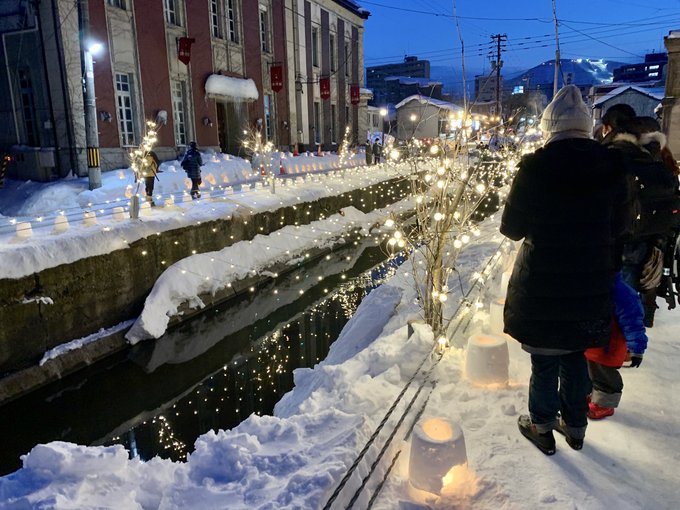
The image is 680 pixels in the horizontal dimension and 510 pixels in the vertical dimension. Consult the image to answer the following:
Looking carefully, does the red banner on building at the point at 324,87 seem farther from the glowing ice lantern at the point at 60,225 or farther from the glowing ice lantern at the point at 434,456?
the glowing ice lantern at the point at 434,456

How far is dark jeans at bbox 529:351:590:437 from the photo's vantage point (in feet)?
9.43

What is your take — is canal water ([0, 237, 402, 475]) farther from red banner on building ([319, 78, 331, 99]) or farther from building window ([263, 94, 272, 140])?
red banner on building ([319, 78, 331, 99])

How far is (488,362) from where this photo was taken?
3814mm

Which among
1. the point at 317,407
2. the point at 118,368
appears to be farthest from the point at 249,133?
the point at 317,407

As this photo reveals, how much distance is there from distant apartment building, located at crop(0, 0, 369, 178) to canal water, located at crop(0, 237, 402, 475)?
7215mm

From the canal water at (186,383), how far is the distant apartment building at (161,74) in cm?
722

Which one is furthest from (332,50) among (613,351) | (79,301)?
(613,351)

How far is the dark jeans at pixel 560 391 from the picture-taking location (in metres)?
2.88

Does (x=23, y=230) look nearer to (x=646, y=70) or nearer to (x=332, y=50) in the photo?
(x=332, y=50)

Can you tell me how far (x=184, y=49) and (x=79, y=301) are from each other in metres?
13.0

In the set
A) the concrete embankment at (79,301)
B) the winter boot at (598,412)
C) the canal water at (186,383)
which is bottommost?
the canal water at (186,383)

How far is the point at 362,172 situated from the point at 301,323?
1430 cm

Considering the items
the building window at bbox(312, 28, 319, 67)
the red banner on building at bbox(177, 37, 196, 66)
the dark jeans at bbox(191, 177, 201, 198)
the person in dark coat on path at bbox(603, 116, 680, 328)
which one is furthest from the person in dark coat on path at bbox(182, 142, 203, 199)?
the building window at bbox(312, 28, 319, 67)

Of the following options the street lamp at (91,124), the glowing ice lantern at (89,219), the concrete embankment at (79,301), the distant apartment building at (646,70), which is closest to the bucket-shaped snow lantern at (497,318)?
the concrete embankment at (79,301)
